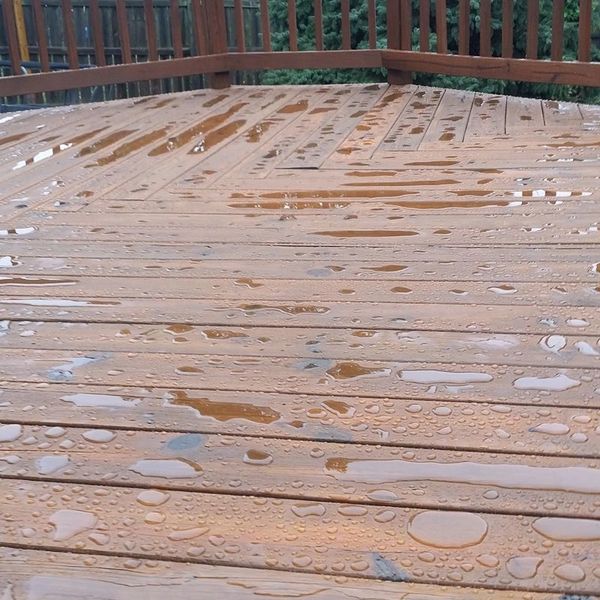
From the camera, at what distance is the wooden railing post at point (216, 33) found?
5117 millimetres

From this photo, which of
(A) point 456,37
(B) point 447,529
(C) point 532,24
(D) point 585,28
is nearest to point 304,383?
(B) point 447,529

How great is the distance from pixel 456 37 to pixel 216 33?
88.7 inches

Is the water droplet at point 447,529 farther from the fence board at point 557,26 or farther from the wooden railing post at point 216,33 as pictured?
the wooden railing post at point 216,33

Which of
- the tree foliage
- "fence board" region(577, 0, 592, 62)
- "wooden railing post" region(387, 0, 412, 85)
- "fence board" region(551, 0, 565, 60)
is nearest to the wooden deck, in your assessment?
"fence board" region(577, 0, 592, 62)

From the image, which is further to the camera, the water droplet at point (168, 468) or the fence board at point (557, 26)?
the fence board at point (557, 26)

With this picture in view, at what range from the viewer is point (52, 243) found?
2.26m

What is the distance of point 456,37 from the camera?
6.63 meters

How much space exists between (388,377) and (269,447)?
0.29m

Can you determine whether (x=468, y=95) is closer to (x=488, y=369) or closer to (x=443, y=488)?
(x=488, y=369)

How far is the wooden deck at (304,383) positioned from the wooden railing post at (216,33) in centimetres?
250

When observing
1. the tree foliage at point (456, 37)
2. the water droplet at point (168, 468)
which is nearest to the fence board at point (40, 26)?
the tree foliage at point (456, 37)

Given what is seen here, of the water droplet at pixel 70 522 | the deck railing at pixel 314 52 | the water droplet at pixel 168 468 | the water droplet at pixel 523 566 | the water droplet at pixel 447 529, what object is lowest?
the water droplet at pixel 523 566

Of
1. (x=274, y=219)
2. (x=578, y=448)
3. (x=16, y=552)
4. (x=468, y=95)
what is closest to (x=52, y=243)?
(x=274, y=219)

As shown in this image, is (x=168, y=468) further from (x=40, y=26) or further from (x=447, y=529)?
(x=40, y=26)
